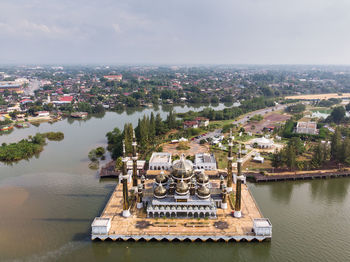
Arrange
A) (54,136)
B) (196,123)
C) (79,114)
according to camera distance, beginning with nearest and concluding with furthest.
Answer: (54,136)
(196,123)
(79,114)

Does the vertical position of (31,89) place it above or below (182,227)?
above

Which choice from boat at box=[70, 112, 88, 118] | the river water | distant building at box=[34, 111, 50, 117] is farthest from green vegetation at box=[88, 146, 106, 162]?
distant building at box=[34, 111, 50, 117]

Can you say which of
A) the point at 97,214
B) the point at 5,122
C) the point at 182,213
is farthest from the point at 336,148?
the point at 5,122

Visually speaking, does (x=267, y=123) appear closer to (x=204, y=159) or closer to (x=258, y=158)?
(x=258, y=158)

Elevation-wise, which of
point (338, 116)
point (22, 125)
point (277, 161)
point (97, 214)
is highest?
point (338, 116)

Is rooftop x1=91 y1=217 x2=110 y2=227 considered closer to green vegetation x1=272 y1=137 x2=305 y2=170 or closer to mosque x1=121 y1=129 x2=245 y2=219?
mosque x1=121 y1=129 x2=245 y2=219

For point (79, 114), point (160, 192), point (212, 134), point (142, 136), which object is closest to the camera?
point (160, 192)

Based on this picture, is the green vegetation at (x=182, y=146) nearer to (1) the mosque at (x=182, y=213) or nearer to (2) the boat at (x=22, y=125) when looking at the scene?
(1) the mosque at (x=182, y=213)
